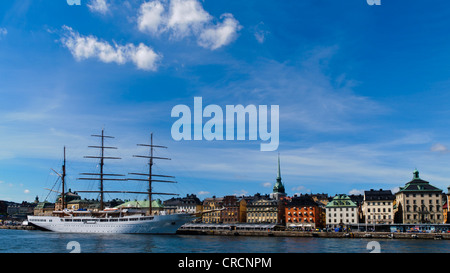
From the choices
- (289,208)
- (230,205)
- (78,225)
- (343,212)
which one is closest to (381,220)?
(343,212)

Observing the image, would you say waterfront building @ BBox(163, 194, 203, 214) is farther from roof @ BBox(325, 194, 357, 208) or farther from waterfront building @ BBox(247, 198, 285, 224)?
roof @ BBox(325, 194, 357, 208)

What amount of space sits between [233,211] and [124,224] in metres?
46.4

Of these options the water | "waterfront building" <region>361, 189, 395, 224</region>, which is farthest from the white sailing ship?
"waterfront building" <region>361, 189, 395, 224</region>

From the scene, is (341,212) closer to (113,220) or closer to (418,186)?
(418,186)

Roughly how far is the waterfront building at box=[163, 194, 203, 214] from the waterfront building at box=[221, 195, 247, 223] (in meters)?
14.7

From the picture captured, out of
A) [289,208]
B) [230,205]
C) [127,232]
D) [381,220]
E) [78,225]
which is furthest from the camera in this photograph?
[230,205]

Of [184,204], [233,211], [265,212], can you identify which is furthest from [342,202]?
[184,204]

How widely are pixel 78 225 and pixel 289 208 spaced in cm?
5989

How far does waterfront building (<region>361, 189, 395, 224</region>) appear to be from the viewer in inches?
4269

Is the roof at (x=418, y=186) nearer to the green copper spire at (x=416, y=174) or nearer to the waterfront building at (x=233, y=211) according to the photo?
the green copper spire at (x=416, y=174)

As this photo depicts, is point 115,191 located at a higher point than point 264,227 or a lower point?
higher
